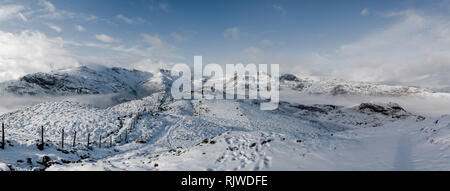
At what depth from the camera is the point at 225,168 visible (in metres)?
10.0

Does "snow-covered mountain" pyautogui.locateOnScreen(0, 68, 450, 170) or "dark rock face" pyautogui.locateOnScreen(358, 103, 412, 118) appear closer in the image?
"snow-covered mountain" pyautogui.locateOnScreen(0, 68, 450, 170)

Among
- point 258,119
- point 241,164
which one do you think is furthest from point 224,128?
point 241,164

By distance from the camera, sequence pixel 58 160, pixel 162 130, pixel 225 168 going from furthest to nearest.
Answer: pixel 162 130, pixel 58 160, pixel 225 168

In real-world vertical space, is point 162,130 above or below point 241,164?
below

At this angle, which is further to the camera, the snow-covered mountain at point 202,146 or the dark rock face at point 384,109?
the dark rock face at point 384,109

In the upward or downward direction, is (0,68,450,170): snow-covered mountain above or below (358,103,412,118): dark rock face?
above

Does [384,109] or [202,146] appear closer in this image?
[202,146]

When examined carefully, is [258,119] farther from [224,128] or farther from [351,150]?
[351,150]

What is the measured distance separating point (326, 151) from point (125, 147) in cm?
2787

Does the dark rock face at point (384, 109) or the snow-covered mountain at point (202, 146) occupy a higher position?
the snow-covered mountain at point (202, 146)

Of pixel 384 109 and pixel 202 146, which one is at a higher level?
pixel 202 146

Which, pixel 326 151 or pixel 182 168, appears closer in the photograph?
pixel 182 168
